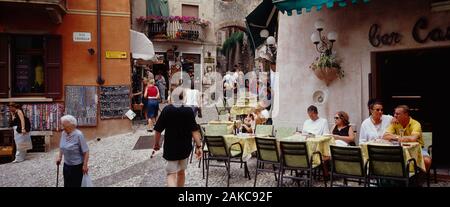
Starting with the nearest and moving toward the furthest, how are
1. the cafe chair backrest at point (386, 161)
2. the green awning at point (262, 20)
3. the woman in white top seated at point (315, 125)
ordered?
the cafe chair backrest at point (386, 161) → the woman in white top seated at point (315, 125) → the green awning at point (262, 20)

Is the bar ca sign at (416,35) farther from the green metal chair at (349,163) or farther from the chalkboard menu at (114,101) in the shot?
the chalkboard menu at (114,101)

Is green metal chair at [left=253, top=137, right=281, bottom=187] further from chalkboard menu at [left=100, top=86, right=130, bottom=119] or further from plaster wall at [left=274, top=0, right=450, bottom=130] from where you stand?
chalkboard menu at [left=100, top=86, right=130, bottom=119]

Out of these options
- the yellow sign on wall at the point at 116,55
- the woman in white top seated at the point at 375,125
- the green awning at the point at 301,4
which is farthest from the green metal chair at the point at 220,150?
the yellow sign on wall at the point at 116,55

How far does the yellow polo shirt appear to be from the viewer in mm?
6906

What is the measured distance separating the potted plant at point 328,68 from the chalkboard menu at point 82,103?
7.37 metres

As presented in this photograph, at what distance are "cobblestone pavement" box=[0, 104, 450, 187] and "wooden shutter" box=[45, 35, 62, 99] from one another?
6.33ft

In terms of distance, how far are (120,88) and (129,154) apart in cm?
360

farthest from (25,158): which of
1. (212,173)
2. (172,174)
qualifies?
(172,174)

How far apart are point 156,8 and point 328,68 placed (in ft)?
62.0

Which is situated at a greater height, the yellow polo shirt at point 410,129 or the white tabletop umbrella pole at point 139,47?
the white tabletop umbrella pole at point 139,47

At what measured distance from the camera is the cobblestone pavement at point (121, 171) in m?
8.12

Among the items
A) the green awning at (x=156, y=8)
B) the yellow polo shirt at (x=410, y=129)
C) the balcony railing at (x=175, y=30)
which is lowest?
the yellow polo shirt at (x=410, y=129)

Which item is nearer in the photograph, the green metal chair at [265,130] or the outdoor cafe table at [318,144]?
the outdoor cafe table at [318,144]
